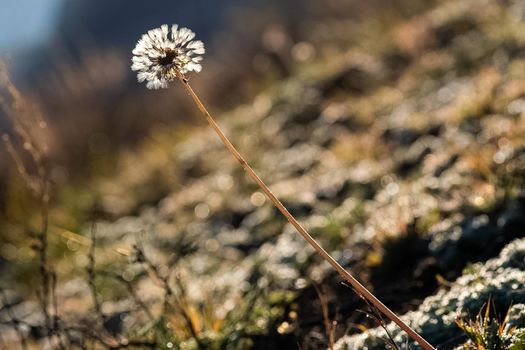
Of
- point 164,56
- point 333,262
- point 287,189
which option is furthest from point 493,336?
point 287,189

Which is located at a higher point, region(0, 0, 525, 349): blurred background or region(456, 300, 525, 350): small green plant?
region(0, 0, 525, 349): blurred background

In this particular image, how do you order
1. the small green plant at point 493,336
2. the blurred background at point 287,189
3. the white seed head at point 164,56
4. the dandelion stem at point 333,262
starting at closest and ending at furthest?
the dandelion stem at point 333,262
the white seed head at point 164,56
the small green plant at point 493,336
the blurred background at point 287,189

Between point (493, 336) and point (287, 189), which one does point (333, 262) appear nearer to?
point (493, 336)

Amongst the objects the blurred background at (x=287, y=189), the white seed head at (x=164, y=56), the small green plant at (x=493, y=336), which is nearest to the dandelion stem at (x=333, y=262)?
the white seed head at (x=164, y=56)

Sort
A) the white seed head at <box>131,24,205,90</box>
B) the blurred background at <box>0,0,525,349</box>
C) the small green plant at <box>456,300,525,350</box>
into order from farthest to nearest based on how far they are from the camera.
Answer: the blurred background at <box>0,0,525,349</box>, the small green plant at <box>456,300,525,350</box>, the white seed head at <box>131,24,205,90</box>

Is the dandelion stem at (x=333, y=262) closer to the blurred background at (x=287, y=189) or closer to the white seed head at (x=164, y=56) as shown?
the white seed head at (x=164, y=56)

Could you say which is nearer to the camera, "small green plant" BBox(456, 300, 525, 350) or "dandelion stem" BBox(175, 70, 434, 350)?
"dandelion stem" BBox(175, 70, 434, 350)

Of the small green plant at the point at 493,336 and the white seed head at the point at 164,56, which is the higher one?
the white seed head at the point at 164,56

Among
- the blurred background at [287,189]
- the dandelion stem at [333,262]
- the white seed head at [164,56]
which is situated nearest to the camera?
the dandelion stem at [333,262]

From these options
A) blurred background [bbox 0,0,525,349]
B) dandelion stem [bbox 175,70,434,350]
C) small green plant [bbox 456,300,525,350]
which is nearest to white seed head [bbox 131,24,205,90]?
dandelion stem [bbox 175,70,434,350]

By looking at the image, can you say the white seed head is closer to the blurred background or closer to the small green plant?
the blurred background
